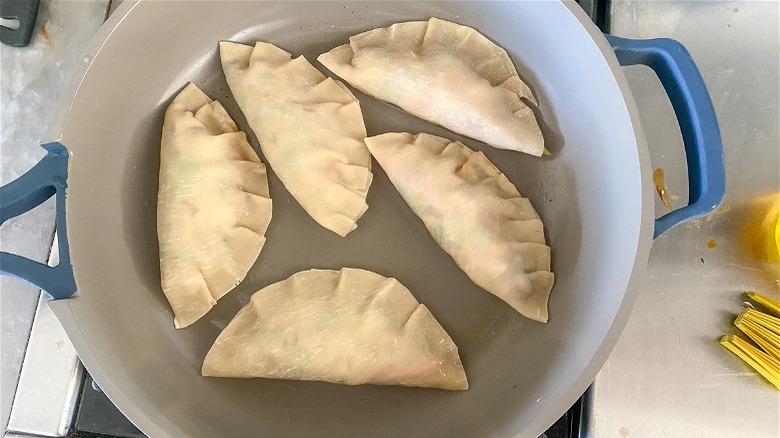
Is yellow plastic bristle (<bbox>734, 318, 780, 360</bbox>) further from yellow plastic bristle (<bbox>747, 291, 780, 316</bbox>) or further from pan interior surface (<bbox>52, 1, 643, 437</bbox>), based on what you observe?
pan interior surface (<bbox>52, 1, 643, 437</bbox>)

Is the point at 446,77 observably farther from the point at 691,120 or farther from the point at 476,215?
the point at 691,120

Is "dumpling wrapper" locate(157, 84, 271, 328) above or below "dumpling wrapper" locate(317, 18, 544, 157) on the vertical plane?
below

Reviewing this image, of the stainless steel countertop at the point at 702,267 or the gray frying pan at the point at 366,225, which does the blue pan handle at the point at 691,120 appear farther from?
the stainless steel countertop at the point at 702,267

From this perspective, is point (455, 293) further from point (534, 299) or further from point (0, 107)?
point (0, 107)

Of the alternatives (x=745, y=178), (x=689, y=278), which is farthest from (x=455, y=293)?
(x=745, y=178)

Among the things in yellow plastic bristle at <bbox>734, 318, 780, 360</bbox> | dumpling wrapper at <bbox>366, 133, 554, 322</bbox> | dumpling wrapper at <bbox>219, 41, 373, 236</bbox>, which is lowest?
yellow plastic bristle at <bbox>734, 318, 780, 360</bbox>

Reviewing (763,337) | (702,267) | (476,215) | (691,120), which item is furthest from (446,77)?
(763,337)

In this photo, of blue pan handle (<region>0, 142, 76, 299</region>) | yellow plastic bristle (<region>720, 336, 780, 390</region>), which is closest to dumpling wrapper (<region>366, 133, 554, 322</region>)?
yellow plastic bristle (<region>720, 336, 780, 390</region>)
